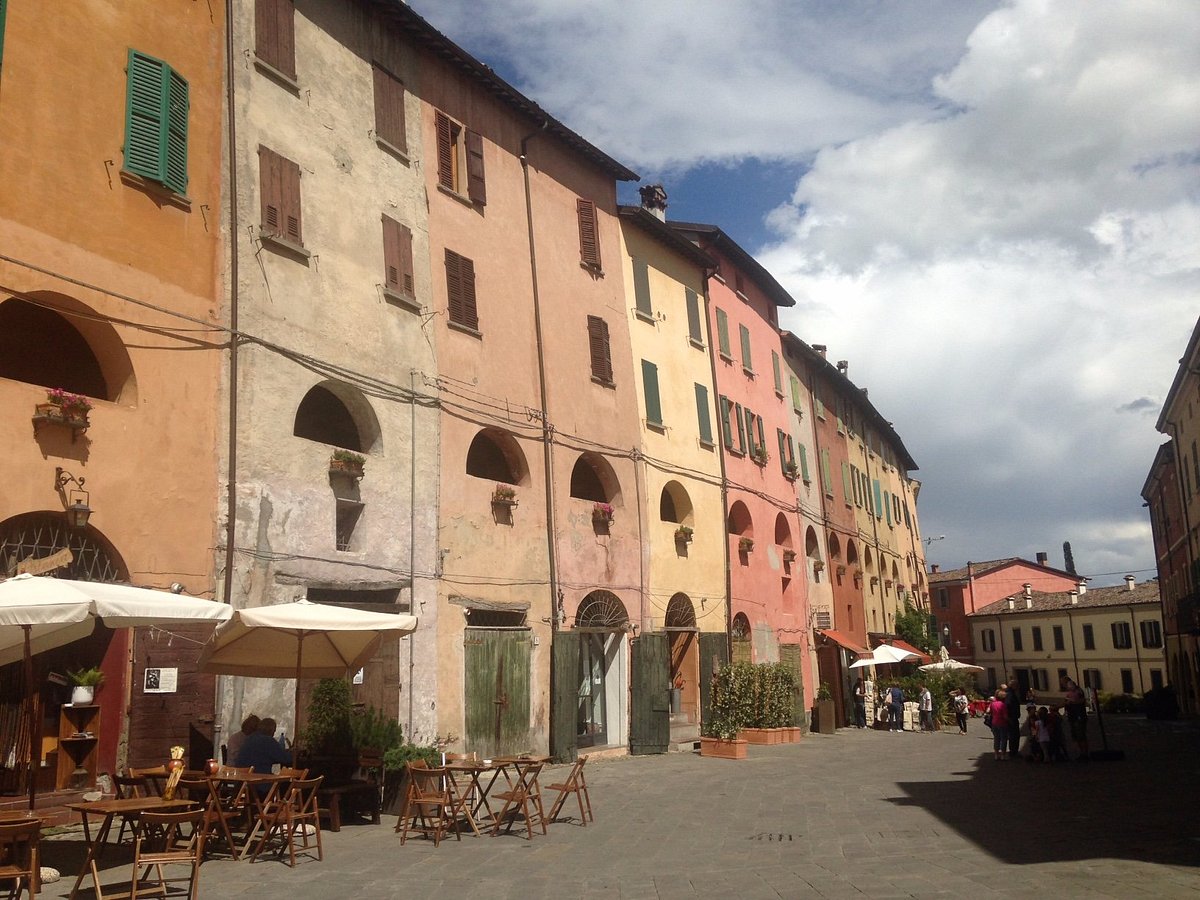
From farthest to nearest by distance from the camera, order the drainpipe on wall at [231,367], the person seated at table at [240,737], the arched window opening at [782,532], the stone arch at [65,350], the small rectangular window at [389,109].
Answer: the arched window opening at [782,532]
the small rectangular window at [389,109]
the drainpipe on wall at [231,367]
the stone arch at [65,350]
the person seated at table at [240,737]

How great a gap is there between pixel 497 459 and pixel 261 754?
8.83 m

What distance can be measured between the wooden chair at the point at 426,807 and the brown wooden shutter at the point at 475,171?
10.7 meters

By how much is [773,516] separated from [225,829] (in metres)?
20.7

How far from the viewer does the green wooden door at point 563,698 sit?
57.7 feet

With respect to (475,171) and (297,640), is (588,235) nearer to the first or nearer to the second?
(475,171)

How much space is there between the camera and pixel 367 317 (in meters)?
15.4

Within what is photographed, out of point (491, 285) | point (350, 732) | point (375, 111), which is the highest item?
point (375, 111)

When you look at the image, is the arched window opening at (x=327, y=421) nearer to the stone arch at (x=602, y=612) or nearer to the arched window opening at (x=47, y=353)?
the arched window opening at (x=47, y=353)

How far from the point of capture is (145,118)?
1251 cm

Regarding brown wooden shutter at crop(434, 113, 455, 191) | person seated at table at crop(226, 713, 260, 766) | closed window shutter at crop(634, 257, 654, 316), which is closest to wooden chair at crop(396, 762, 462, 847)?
person seated at table at crop(226, 713, 260, 766)

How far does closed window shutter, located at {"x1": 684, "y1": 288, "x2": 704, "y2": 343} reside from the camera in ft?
83.0

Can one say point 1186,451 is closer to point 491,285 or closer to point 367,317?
point 491,285

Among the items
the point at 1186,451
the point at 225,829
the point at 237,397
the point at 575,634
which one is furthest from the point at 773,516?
the point at 225,829

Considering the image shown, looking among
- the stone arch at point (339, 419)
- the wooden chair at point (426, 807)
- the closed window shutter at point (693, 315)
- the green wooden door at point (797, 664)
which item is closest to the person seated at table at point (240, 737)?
the wooden chair at point (426, 807)
